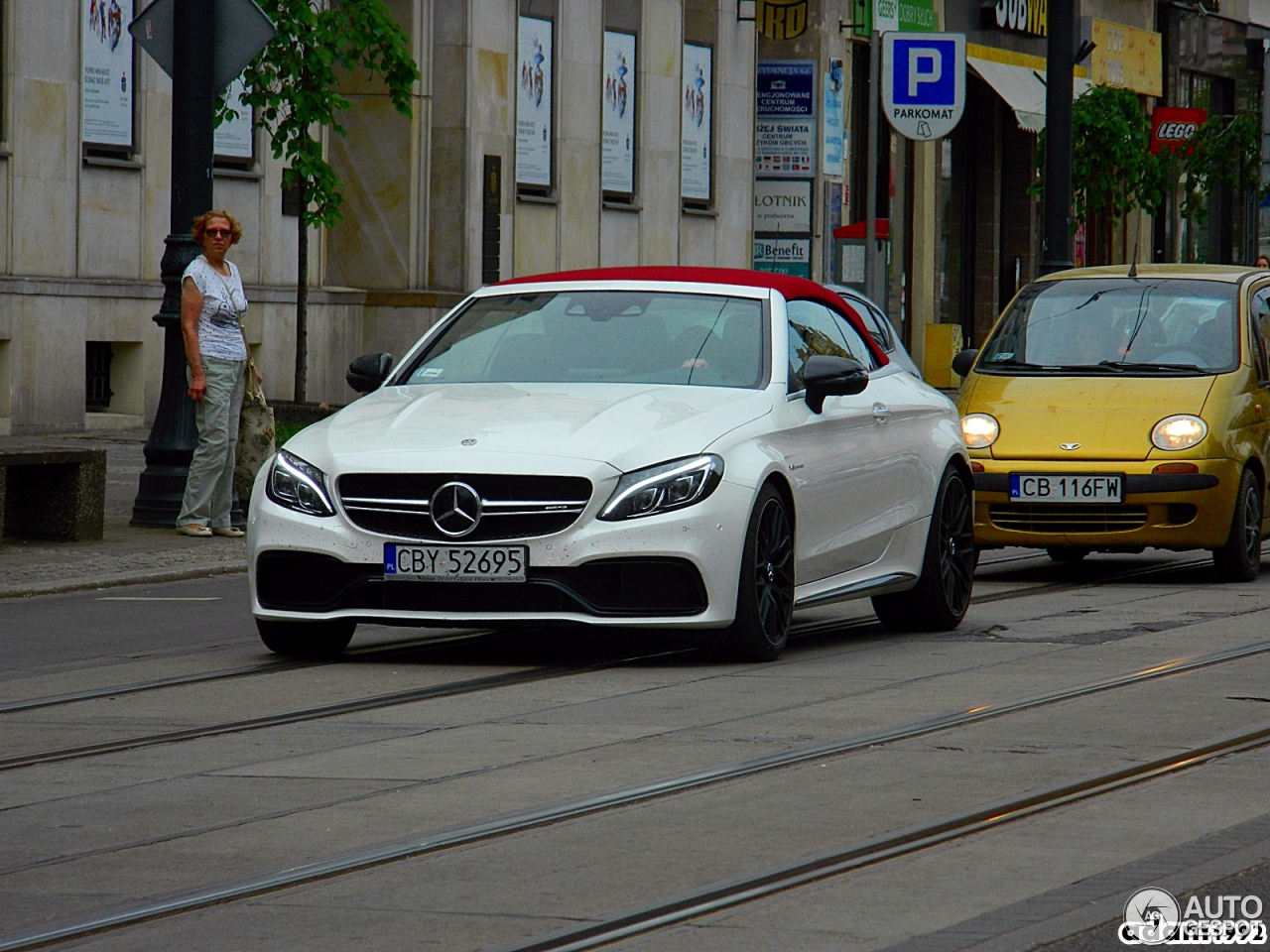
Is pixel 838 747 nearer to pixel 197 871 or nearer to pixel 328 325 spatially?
pixel 197 871

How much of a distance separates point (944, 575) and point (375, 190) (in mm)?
19841

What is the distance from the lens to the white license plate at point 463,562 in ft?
29.2

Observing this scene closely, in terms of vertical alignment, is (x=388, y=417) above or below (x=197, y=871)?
above

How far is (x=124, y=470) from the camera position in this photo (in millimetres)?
19828

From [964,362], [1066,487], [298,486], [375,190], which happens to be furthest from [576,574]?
[375,190]

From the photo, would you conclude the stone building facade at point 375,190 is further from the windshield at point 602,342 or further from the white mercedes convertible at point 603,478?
the white mercedes convertible at point 603,478

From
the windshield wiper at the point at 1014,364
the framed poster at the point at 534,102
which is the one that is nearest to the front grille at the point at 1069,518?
the windshield wiper at the point at 1014,364

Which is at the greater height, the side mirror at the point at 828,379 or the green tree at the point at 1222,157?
the green tree at the point at 1222,157

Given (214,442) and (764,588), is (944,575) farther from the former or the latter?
(214,442)

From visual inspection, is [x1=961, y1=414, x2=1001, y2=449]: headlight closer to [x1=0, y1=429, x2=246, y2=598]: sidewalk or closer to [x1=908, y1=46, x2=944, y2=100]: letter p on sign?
[x1=0, y1=429, x2=246, y2=598]: sidewalk

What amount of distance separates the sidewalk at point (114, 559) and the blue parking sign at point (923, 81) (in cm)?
738

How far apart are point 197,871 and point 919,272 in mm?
38141

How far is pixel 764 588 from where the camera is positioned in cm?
940

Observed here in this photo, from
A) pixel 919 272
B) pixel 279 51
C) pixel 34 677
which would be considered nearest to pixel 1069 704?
pixel 34 677
